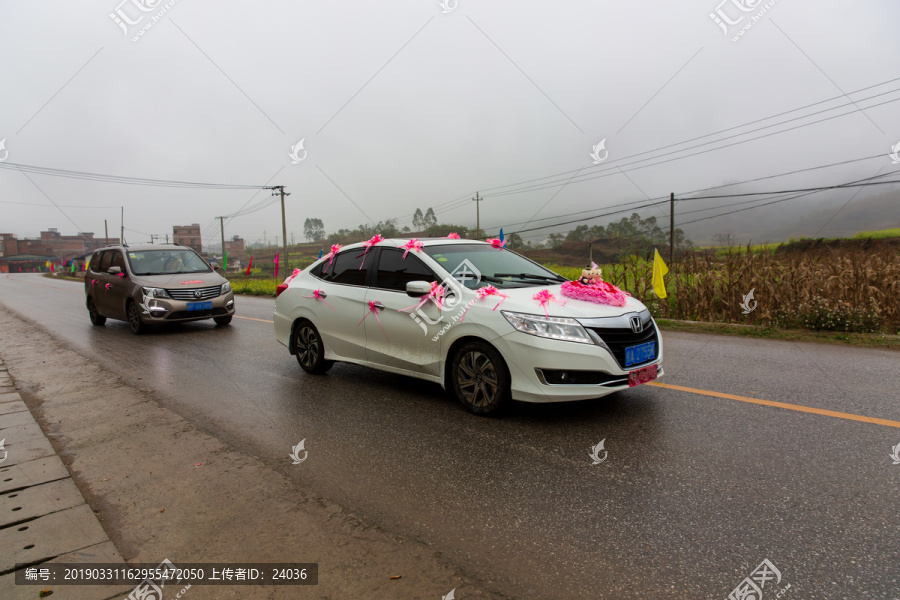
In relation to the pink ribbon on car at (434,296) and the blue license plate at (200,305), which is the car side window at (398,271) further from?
the blue license plate at (200,305)

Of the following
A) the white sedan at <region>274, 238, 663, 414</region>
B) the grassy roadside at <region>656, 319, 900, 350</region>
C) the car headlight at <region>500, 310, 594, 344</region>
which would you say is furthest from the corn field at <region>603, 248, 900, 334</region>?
the car headlight at <region>500, 310, 594, 344</region>

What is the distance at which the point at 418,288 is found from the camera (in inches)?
200

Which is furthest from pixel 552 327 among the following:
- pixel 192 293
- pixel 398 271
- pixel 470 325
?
pixel 192 293

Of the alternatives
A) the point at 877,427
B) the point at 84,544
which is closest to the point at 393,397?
the point at 84,544

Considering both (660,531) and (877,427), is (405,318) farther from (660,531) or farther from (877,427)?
(877,427)

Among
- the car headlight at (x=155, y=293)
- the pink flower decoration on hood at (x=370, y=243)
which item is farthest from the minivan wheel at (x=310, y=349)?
the car headlight at (x=155, y=293)

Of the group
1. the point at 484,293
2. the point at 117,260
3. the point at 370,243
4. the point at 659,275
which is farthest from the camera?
the point at 117,260

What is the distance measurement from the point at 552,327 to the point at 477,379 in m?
0.89

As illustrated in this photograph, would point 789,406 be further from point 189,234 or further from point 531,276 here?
point 189,234

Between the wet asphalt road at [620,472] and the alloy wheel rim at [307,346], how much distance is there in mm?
246

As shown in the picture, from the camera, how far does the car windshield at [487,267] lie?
5227mm

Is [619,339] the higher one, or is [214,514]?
[619,339]

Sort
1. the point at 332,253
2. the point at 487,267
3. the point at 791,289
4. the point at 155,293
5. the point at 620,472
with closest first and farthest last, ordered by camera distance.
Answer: the point at 620,472 < the point at 487,267 < the point at 332,253 < the point at 791,289 < the point at 155,293

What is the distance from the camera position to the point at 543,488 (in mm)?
3432
